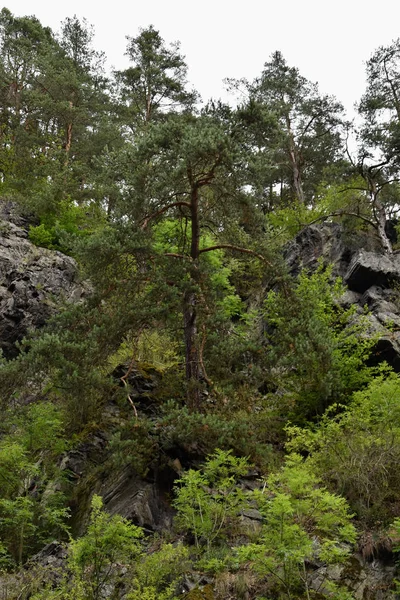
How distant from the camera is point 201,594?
5.53 metres

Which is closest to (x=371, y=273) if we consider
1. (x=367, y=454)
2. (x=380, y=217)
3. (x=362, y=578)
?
(x=380, y=217)

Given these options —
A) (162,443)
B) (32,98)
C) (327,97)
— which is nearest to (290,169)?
(327,97)

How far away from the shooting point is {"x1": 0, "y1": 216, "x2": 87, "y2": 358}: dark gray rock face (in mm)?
15664

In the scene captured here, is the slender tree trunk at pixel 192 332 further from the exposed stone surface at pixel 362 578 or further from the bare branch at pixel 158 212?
the exposed stone surface at pixel 362 578

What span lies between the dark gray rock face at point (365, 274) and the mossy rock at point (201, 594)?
6921mm

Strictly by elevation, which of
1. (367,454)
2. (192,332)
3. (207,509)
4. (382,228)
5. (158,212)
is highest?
(382,228)

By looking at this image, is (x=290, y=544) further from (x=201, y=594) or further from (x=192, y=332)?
(x=192, y=332)

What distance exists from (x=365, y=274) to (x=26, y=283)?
11.7 meters

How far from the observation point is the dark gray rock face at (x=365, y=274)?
11961mm

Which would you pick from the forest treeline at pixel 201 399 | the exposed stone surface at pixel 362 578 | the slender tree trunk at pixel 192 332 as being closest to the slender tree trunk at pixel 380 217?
the forest treeline at pixel 201 399

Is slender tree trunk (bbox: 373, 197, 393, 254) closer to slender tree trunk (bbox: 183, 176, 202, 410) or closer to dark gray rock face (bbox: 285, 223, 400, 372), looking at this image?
dark gray rock face (bbox: 285, 223, 400, 372)

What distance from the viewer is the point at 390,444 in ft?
22.9

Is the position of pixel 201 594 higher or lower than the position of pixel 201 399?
lower

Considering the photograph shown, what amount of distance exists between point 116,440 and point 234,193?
5810 millimetres
